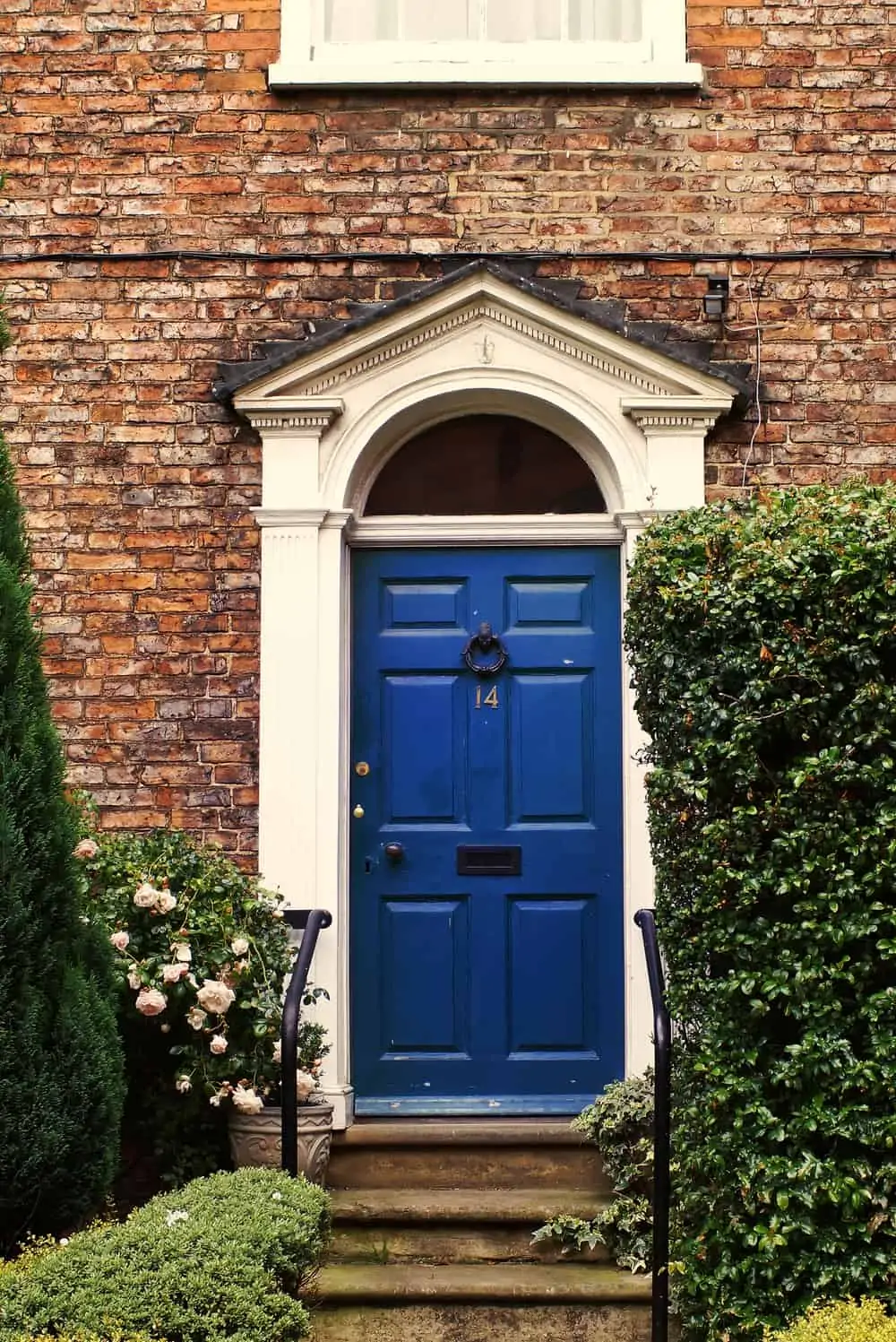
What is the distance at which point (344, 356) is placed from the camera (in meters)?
5.50

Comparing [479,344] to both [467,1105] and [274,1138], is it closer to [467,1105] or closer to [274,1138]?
[467,1105]

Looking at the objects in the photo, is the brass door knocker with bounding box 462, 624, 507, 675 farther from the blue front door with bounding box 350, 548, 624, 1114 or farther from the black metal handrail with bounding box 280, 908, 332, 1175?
the black metal handrail with bounding box 280, 908, 332, 1175

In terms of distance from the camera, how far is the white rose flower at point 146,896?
467cm

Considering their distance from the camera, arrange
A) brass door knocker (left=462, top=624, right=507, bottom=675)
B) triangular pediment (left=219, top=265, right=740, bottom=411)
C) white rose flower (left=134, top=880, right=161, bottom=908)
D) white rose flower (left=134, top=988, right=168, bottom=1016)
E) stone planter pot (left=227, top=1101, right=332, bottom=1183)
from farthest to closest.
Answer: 1. brass door knocker (left=462, top=624, right=507, bottom=675)
2. triangular pediment (left=219, top=265, right=740, bottom=411)
3. white rose flower (left=134, top=880, right=161, bottom=908)
4. stone planter pot (left=227, top=1101, right=332, bottom=1183)
5. white rose flower (left=134, top=988, right=168, bottom=1016)

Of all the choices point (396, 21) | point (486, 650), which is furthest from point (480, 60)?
point (486, 650)

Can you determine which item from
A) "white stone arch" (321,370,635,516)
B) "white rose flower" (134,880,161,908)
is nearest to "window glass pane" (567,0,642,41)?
"white stone arch" (321,370,635,516)

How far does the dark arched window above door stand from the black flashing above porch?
53 centimetres

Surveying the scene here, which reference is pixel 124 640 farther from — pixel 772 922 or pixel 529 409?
pixel 772 922

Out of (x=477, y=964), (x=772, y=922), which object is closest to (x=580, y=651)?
(x=477, y=964)

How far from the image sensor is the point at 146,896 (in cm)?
467

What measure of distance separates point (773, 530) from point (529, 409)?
6.63 feet

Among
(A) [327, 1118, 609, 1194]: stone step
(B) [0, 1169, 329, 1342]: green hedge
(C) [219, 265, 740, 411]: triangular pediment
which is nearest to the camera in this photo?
(B) [0, 1169, 329, 1342]: green hedge

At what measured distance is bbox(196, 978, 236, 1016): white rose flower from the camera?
4531 millimetres

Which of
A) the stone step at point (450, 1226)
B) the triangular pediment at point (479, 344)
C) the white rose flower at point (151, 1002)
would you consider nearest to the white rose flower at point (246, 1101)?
the white rose flower at point (151, 1002)
